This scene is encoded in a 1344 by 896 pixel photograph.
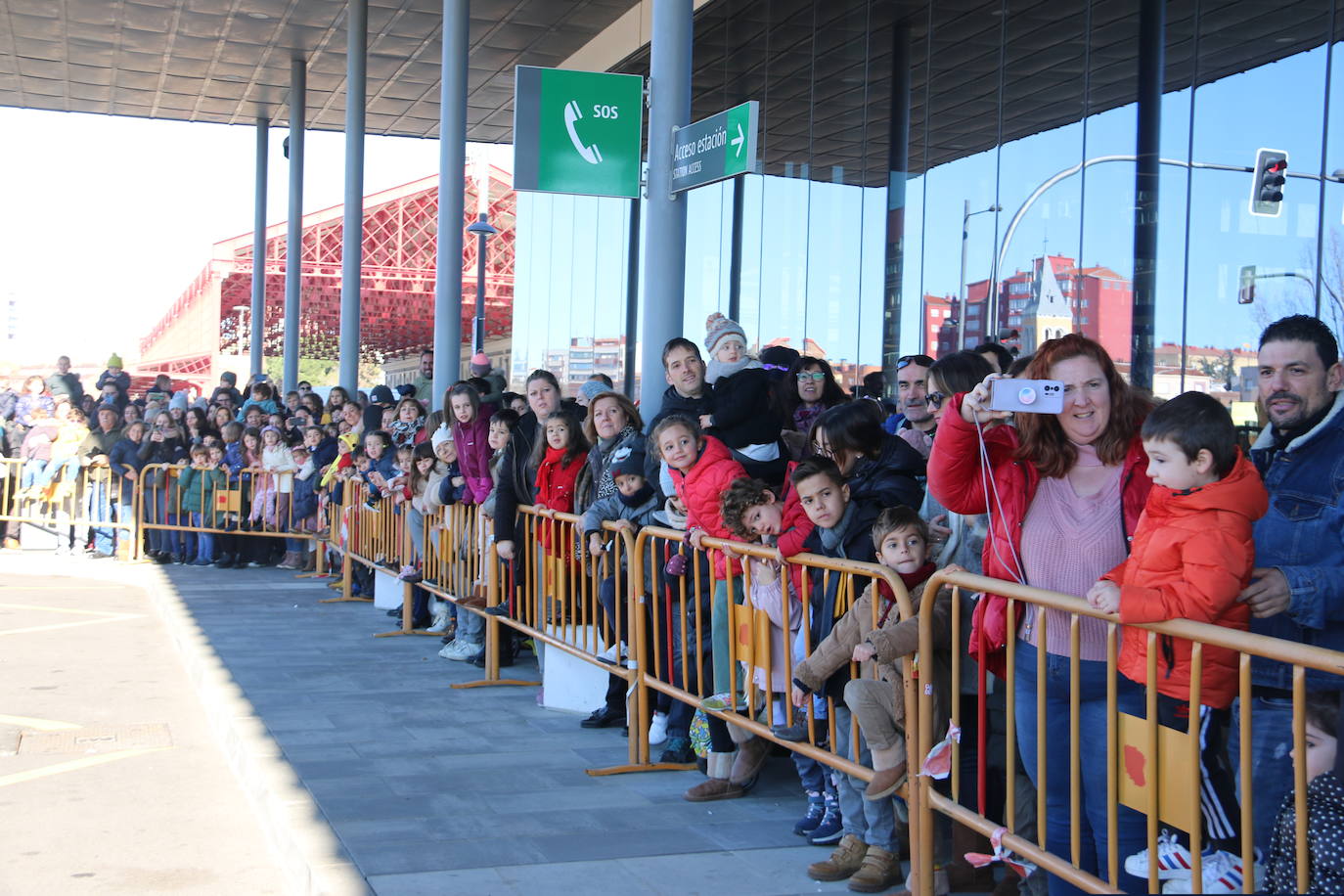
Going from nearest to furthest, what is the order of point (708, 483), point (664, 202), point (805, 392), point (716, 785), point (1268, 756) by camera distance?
1. point (1268, 756)
2. point (716, 785)
3. point (708, 483)
4. point (805, 392)
5. point (664, 202)

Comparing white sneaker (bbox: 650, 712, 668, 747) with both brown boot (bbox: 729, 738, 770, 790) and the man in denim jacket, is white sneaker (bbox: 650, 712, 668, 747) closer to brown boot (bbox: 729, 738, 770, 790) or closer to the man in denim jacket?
brown boot (bbox: 729, 738, 770, 790)

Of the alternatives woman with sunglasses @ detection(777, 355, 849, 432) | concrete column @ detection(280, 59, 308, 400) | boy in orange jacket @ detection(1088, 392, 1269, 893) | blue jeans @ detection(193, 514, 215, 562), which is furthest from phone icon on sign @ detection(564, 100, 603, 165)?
concrete column @ detection(280, 59, 308, 400)

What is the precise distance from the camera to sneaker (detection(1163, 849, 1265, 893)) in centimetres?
316

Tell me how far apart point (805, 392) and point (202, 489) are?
36.0ft

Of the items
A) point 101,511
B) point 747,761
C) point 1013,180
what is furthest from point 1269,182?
point 101,511

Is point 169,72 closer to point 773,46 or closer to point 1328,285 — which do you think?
Result: point 773,46

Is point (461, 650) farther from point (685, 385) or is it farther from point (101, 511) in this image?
point (101, 511)

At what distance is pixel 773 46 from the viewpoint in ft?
49.7

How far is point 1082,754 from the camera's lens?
3.71 m

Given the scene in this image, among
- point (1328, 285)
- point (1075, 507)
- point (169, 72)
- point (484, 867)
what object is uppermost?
point (169, 72)

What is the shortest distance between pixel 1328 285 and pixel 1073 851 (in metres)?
6.05

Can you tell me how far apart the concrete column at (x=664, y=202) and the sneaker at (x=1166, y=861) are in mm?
5236

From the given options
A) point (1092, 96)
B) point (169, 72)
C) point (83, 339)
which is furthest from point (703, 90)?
point (83, 339)

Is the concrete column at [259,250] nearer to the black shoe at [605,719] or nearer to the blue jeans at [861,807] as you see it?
the black shoe at [605,719]
